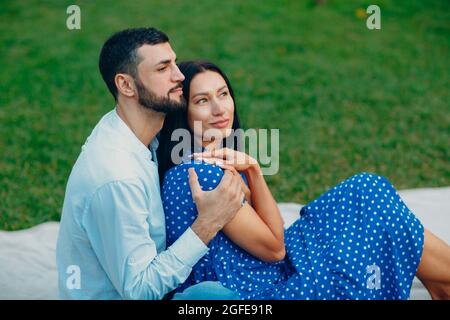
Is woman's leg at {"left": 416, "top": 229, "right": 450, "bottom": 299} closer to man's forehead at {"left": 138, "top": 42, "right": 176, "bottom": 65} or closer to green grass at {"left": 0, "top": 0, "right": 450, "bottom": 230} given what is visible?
man's forehead at {"left": 138, "top": 42, "right": 176, "bottom": 65}

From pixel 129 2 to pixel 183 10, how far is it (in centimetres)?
75

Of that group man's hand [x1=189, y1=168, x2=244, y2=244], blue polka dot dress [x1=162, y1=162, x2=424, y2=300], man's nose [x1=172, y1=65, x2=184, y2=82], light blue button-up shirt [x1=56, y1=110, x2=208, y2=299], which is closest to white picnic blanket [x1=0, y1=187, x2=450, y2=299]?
blue polka dot dress [x1=162, y1=162, x2=424, y2=300]

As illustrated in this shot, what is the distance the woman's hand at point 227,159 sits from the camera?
8.72 ft

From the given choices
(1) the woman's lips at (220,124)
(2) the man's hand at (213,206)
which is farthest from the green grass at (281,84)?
(2) the man's hand at (213,206)

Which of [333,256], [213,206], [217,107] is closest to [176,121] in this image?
[217,107]

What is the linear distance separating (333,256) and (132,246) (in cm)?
88

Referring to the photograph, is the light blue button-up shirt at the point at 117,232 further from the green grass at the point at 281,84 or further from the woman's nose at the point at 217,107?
the green grass at the point at 281,84

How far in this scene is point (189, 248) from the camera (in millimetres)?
2471

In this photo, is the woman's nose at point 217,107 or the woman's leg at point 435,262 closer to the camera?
the woman's leg at point 435,262

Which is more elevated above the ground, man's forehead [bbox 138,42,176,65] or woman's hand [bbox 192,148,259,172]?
man's forehead [bbox 138,42,176,65]

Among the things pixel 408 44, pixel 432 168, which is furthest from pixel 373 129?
A: pixel 408 44

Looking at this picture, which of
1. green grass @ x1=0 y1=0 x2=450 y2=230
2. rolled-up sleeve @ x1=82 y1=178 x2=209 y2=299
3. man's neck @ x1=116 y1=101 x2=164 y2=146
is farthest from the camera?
green grass @ x1=0 y1=0 x2=450 y2=230

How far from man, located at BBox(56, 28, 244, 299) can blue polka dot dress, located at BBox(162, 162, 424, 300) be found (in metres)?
0.07

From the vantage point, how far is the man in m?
2.41
